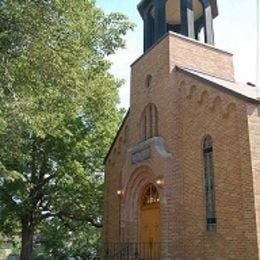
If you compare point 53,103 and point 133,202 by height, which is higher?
point 53,103

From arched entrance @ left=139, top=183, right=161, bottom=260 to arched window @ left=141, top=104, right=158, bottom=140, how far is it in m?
1.75

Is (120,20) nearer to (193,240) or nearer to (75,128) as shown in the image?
(193,240)

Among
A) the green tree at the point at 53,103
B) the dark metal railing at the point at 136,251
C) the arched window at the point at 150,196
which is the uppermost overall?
the green tree at the point at 53,103

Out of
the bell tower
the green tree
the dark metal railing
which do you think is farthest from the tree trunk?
the bell tower

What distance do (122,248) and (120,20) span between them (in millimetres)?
7545

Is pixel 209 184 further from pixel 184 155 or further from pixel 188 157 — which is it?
pixel 184 155

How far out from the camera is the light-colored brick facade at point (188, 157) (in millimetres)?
9211

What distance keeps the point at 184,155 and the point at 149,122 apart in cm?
255

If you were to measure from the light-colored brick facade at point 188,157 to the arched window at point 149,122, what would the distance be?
210 millimetres

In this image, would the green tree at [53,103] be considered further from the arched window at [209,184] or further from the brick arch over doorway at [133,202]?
the arched window at [209,184]

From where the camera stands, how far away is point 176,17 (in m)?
15.7

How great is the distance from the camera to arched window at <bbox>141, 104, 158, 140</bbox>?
13297 mm

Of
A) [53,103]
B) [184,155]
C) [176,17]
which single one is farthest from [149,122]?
[176,17]

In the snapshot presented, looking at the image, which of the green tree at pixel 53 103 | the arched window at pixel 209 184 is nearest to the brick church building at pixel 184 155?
the arched window at pixel 209 184
